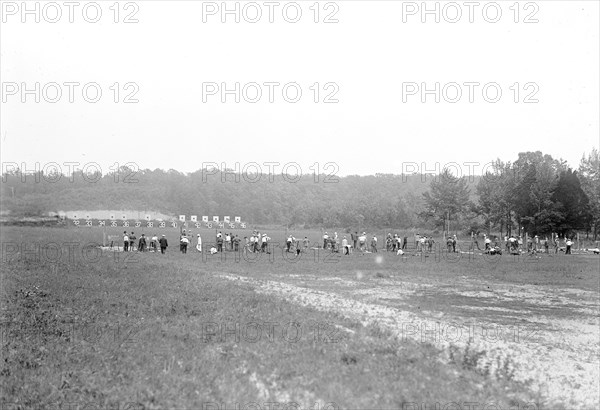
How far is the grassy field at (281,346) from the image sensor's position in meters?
8.82

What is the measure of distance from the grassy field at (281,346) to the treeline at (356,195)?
3624cm

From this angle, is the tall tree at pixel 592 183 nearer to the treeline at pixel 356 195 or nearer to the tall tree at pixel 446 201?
the treeline at pixel 356 195

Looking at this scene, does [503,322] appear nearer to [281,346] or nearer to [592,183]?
[281,346]

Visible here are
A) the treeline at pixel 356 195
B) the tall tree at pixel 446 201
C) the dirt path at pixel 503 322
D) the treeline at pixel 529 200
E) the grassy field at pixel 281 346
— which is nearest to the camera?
the grassy field at pixel 281 346

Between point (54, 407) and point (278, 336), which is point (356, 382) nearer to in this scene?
point (278, 336)

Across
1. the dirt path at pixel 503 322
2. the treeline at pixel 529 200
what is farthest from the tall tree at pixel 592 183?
the dirt path at pixel 503 322

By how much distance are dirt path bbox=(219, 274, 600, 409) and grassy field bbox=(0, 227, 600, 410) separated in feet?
0.18

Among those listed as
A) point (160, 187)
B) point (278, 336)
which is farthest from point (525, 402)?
point (160, 187)

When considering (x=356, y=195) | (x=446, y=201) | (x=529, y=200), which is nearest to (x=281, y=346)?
(x=529, y=200)


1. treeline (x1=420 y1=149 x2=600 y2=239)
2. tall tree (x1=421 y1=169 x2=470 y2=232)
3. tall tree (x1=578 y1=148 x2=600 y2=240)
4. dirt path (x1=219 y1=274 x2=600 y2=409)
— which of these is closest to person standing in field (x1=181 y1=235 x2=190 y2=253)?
dirt path (x1=219 y1=274 x2=600 y2=409)

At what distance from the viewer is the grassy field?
882cm

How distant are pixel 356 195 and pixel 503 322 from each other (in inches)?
6335

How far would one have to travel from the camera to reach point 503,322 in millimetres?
15398

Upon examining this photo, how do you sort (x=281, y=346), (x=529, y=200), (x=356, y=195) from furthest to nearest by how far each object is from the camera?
(x=356, y=195)
(x=529, y=200)
(x=281, y=346)
